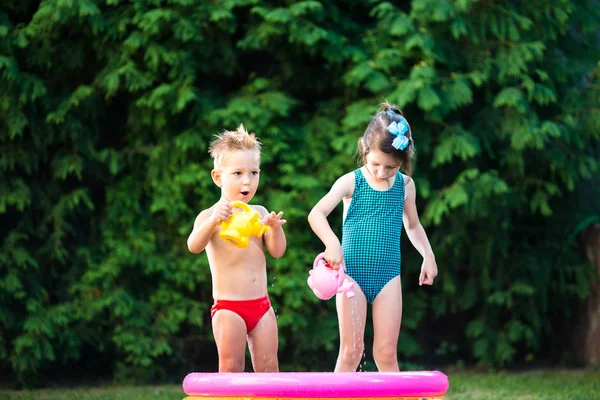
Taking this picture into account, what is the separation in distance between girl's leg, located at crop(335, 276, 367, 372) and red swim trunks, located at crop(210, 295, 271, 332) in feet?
1.32

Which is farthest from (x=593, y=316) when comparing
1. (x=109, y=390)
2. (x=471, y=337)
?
(x=109, y=390)

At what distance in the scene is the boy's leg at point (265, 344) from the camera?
4.02 meters

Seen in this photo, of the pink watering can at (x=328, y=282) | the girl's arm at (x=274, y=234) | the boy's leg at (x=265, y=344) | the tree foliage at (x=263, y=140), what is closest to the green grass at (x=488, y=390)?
the tree foliage at (x=263, y=140)

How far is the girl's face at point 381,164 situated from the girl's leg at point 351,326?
505mm

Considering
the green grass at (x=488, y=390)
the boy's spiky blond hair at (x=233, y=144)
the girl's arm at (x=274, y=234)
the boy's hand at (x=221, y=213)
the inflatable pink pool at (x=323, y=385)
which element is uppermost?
the boy's spiky blond hair at (x=233, y=144)

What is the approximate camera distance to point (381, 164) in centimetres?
419

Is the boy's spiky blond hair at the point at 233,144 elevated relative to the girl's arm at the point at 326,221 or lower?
elevated

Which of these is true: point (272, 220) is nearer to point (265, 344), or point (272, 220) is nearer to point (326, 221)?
point (326, 221)

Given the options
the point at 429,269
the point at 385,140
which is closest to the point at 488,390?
the point at 429,269

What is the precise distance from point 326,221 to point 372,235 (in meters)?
0.32

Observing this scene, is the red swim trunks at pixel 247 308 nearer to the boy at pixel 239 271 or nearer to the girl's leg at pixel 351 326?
the boy at pixel 239 271

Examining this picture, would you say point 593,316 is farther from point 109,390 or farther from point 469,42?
point 109,390

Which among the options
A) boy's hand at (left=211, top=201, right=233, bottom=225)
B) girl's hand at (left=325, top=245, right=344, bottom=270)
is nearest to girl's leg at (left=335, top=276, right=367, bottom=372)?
girl's hand at (left=325, top=245, right=344, bottom=270)

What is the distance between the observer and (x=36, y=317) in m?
6.72
